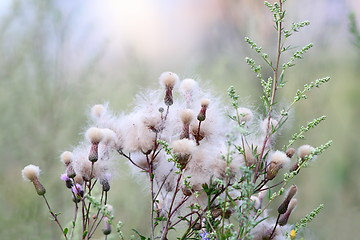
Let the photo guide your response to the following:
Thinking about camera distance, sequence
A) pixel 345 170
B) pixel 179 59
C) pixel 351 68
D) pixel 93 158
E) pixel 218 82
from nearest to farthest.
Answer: pixel 93 158
pixel 345 170
pixel 351 68
pixel 218 82
pixel 179 59

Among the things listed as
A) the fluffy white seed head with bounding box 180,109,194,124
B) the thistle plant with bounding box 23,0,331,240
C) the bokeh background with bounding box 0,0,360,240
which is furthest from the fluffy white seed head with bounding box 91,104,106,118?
the bokeh background with bounding box 0,0,360,240

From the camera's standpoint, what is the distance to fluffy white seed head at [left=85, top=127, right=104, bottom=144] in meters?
0.53

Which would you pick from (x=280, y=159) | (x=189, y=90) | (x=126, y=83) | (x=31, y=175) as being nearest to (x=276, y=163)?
(x=280, y=159)

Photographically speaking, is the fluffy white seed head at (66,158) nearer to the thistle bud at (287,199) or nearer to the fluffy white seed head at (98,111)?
the fluffy white seed head at (98,111)

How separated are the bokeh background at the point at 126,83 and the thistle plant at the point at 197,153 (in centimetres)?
92

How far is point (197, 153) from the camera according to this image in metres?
0.52

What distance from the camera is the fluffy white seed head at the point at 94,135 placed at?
0.53 metres

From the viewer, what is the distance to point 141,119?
22.2 inches

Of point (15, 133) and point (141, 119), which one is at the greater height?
point (15, 133)

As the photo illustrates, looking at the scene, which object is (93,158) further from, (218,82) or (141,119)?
(218,82)

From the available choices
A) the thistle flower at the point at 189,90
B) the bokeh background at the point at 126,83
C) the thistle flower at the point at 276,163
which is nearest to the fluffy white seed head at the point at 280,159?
the thistle flower at the point at 276,163

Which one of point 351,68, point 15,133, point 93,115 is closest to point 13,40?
point 15,133

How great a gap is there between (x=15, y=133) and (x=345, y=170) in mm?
1005

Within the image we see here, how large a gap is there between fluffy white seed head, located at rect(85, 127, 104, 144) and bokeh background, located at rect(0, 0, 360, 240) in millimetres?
983
